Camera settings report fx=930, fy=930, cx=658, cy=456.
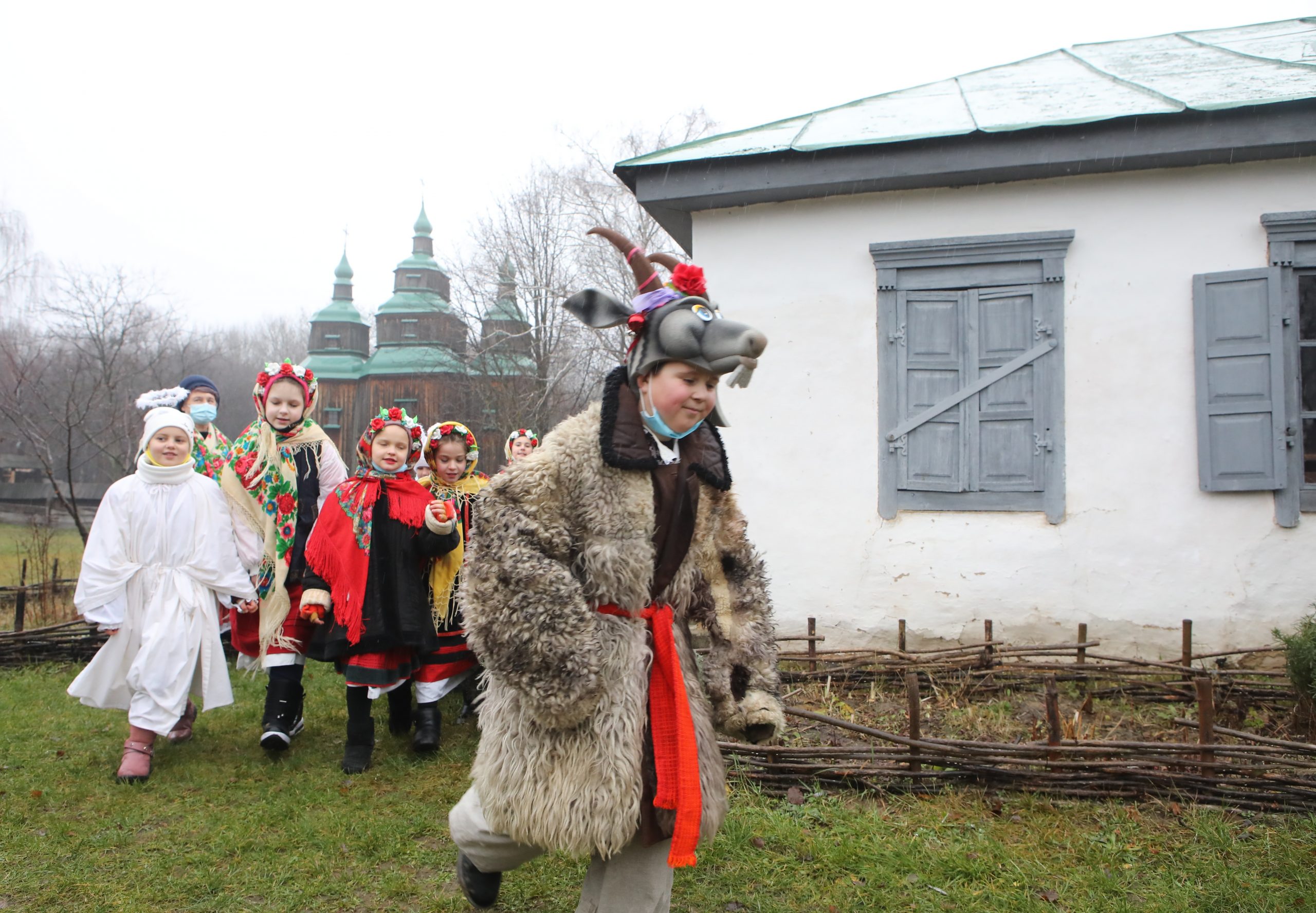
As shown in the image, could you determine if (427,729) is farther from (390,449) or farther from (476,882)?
(476,882)

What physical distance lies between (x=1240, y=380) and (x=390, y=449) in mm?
5313

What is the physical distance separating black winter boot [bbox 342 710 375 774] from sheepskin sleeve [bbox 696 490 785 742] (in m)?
2.51

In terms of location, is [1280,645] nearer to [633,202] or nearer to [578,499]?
[578,499]

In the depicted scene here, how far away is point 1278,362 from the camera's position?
5965 mm

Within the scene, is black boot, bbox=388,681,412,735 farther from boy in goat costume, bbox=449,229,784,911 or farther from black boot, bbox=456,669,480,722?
boy in goat costume, bbox=449,229,784,911

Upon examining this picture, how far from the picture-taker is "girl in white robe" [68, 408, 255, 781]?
4508 millimetres

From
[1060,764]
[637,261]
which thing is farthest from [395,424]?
[1060,764]

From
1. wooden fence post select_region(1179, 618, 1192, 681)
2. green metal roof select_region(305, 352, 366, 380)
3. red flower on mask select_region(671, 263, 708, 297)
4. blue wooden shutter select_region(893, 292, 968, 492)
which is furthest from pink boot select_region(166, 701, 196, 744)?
green metal roof select_region(305, 352, 366, 380)

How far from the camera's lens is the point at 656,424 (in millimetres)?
2584

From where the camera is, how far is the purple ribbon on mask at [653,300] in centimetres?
260

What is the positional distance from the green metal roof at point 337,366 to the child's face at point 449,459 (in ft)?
122

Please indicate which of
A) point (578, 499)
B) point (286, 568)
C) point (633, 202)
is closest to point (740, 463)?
point (286, 568)

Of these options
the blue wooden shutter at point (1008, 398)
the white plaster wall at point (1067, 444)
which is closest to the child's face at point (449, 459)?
the white plaster wall at point (1067, 444)

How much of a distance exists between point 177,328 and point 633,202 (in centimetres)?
1344
